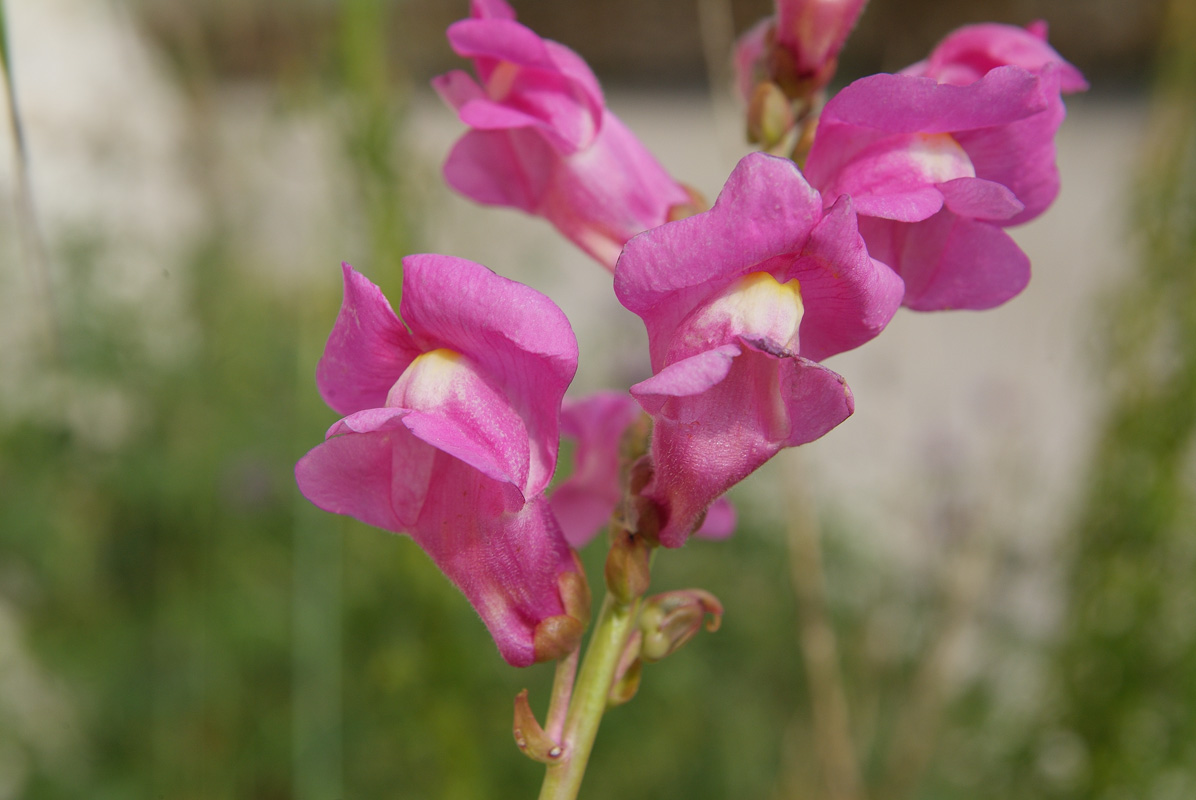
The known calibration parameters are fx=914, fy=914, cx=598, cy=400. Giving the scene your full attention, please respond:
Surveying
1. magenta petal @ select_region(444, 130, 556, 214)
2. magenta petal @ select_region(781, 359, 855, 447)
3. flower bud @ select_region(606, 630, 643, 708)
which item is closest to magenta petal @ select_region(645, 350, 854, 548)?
magenta petal @ select_region(781, 359, 855, 447)

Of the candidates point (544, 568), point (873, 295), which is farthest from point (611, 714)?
point (873, 295)

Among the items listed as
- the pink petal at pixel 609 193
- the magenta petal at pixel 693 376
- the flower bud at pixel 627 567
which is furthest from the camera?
the pink petal at pixel 609 193

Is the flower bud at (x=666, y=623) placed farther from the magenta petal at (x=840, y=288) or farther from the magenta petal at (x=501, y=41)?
the magenta petal at (x=501, y=41)

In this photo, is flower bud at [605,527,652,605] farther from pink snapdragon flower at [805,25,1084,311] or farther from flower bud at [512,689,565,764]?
pink snapdragon flower at [805,25,1084,311]

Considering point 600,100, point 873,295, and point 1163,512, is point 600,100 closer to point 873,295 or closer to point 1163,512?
point 873,295

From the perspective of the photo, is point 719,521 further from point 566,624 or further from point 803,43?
point 803,43

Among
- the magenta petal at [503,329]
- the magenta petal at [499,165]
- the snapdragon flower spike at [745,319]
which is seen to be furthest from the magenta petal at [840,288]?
the magenta petal at [499,165]

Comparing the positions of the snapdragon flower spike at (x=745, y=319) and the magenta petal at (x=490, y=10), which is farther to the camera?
the magenta petal at (x=490, y=10)
